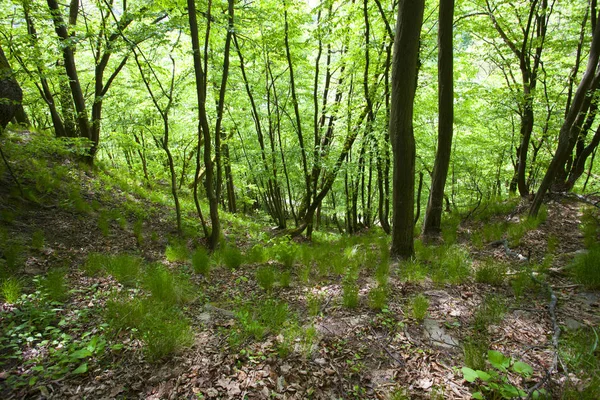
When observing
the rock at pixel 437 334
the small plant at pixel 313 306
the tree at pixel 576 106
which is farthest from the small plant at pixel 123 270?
the tree at pixel 576 106

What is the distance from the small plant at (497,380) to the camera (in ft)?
5.82

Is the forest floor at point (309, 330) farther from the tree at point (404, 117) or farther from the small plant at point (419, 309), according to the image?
the tree at point (404, 117)

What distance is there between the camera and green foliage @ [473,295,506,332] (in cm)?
265

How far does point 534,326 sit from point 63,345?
4.16m

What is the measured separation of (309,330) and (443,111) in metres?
5.13

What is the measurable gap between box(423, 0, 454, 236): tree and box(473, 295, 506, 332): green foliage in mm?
3373

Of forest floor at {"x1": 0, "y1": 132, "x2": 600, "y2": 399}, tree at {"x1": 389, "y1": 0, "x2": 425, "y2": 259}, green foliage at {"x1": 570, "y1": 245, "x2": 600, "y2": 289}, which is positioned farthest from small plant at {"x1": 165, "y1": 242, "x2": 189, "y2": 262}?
green foliage at {"x1": 570, "y1": 245, "x2": 600, "y2": 289}

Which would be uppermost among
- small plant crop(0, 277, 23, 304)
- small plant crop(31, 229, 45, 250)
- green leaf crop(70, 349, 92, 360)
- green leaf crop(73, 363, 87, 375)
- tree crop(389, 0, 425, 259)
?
tree crop(389, 0, 425, 259)

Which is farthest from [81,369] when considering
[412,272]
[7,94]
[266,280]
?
[7,94]

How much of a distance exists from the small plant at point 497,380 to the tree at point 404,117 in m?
2.85

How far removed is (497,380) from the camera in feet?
6.54

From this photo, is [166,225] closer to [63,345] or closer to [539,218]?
[63,345]

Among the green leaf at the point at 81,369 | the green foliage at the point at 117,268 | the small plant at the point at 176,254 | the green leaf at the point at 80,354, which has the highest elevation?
the green foliage at the point at 117,268

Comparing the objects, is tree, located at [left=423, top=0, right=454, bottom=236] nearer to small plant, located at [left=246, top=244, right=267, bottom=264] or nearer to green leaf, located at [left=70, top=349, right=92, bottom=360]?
small plant, located at [left=246, top=244, right=267, bottom=264]
